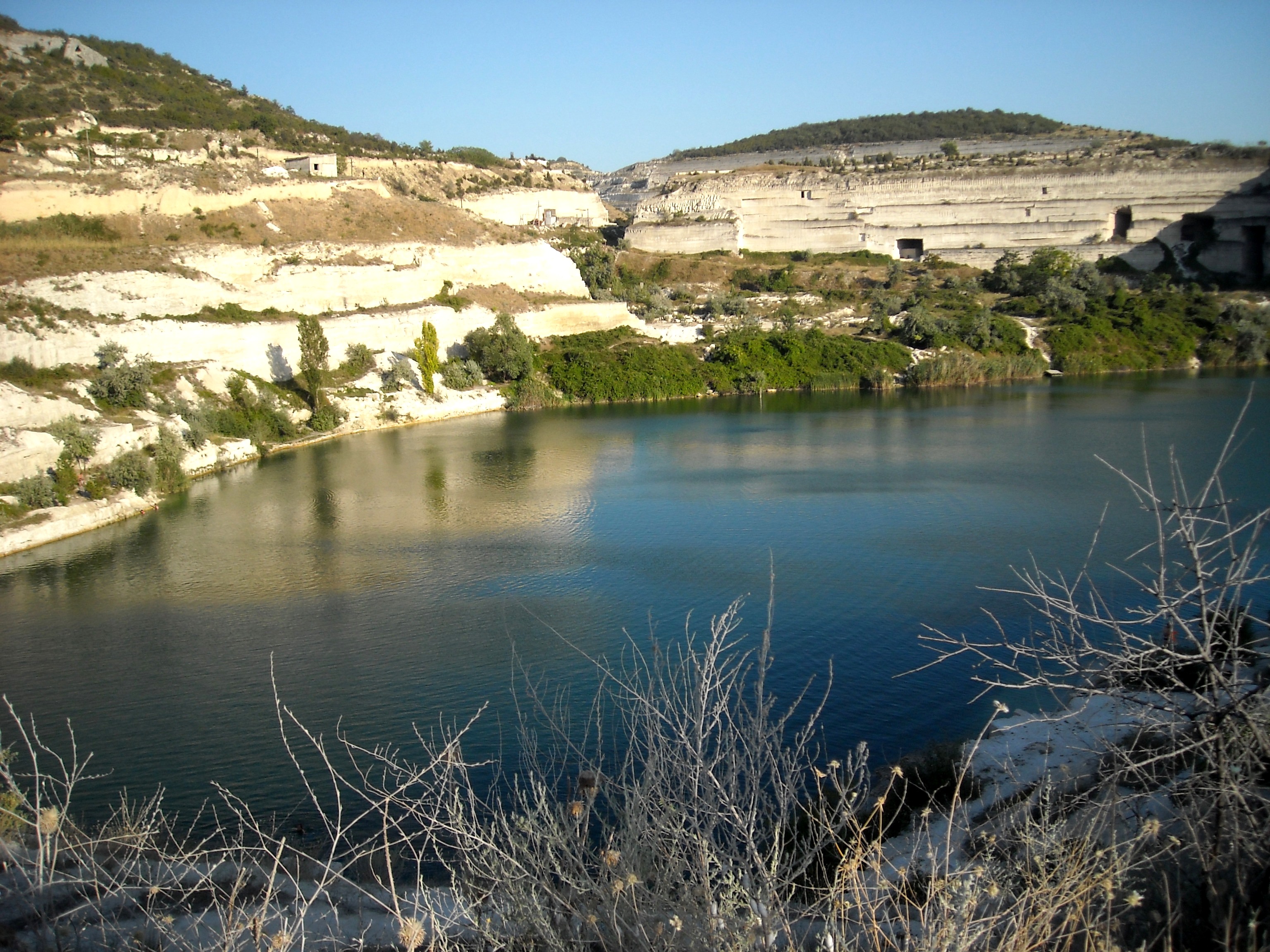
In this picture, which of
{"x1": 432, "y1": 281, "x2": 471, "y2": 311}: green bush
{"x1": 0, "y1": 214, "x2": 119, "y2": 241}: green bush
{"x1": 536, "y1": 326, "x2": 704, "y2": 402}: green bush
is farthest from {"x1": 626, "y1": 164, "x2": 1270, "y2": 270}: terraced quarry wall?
{"x1": 0, "y1": 214, "x2": 119, "y2": 241}: green bush

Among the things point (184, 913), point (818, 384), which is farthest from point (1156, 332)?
point (184, 913)

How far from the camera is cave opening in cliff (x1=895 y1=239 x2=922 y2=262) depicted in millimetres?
45094

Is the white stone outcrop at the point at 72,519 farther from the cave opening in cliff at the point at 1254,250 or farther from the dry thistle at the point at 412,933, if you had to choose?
the cave opening in cliff at the point at 1254,250

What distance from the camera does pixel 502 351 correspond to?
103ft

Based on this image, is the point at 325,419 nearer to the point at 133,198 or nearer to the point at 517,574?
the point at 133,198

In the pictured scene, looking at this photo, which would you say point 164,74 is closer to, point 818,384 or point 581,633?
point 818,384

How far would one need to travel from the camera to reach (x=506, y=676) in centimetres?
956

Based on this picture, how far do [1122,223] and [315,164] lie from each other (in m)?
38.6

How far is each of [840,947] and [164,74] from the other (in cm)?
5667

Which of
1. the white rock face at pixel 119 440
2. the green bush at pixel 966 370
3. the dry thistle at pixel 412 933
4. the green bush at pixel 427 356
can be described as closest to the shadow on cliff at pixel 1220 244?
the green bush at pixel 966 370

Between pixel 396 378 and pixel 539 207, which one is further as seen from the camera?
pixel 539 207

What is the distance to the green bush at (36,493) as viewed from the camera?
52.5 feet

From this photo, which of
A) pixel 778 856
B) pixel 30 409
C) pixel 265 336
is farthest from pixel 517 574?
pixel 265 336

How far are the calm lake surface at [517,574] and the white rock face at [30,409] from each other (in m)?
3.04
